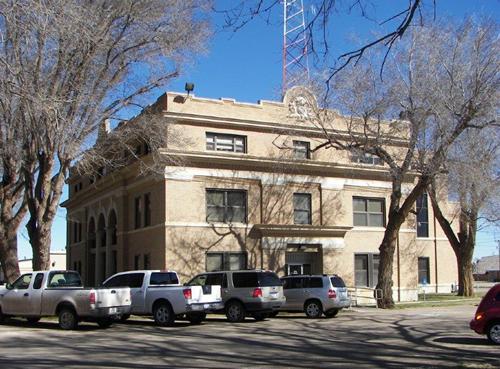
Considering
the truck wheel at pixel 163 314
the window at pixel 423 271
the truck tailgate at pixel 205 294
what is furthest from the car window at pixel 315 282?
the window at pixel 423 271

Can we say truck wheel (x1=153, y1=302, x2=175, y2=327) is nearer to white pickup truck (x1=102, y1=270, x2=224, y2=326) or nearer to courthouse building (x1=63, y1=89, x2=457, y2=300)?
white pickup truck (x1=102, y1=270, x2=224, y2=326)

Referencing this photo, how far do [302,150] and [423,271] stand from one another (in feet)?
59.8

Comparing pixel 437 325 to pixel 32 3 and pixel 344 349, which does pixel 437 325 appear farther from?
pixel 32 3

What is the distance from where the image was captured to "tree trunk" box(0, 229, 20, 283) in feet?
87.8

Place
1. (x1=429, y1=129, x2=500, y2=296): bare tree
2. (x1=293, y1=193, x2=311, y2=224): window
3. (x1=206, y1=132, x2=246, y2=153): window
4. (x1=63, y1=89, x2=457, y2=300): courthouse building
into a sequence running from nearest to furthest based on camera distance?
(x1=429, y1=129, x2=500, y2=296): bare tree
(x1=63, y1=89, x2=457, y2=300): courthouse building
(x1=206, y1=132, x2=246, y2=153): window
(x1=293, y1=193, x2=311, y2=224): window

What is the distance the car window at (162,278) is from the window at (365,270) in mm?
17123

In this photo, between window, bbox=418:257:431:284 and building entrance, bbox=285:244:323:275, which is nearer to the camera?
building entrance, bbox=285:244:323:275

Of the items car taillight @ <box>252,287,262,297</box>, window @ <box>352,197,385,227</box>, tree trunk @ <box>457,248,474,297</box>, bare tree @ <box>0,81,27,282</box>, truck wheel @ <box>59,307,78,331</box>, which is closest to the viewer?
truck wheel @ <box>59,307,78,331</box>

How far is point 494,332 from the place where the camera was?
52.5 ft

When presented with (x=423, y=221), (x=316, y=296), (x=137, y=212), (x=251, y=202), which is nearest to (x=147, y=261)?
(x=137, y=212)

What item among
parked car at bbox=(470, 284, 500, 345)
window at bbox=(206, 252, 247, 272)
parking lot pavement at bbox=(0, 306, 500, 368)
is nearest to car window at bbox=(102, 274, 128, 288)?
parking lot pavement at bbox=(0, 306, 500, 368)

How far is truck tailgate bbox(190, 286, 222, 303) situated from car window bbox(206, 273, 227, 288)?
181 centimetres

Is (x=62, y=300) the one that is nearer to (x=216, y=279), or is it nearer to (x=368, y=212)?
(x=216, y=279)

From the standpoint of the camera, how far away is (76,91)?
24.0m
